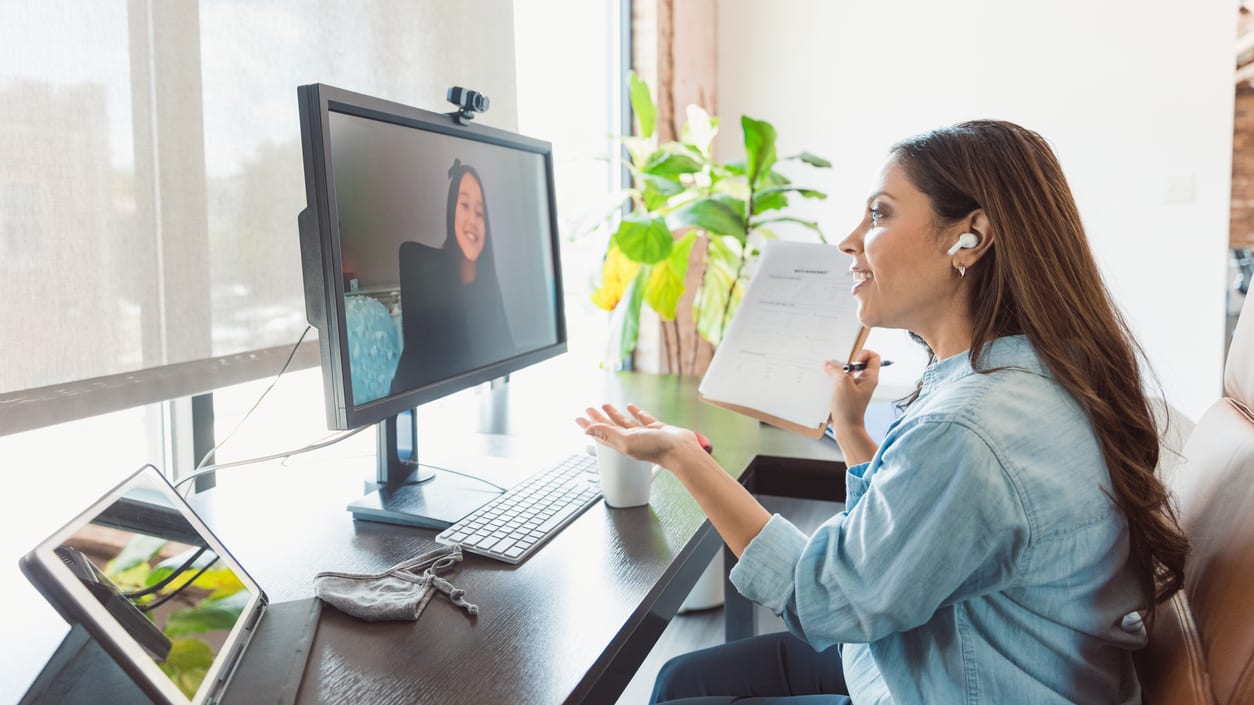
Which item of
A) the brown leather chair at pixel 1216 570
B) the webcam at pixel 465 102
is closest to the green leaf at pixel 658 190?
the webcam at pixel 465 102

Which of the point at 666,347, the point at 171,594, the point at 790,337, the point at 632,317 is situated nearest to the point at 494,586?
the point at 171,594

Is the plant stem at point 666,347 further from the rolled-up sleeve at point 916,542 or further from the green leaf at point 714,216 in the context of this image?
the rolled-up sleeve at point 916,542

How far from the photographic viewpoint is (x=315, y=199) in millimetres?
916

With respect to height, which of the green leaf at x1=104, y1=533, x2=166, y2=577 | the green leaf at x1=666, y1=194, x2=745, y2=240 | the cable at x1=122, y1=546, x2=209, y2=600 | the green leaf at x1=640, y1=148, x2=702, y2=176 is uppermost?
the green leaf at x1=640, y1=148, x2=702, y2=176

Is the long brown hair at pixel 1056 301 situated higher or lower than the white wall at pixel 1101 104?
lower

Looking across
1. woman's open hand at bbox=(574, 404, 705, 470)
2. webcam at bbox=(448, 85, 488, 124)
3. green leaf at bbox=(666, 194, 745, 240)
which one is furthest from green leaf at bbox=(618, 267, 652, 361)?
woman's open hand at bbox=(574, 404, 705, 470)

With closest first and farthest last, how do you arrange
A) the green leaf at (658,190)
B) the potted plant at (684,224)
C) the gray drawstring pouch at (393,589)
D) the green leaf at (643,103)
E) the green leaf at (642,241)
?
the gray drawstring pouch at (393,589) → the green leaf at (642,241) → the potted plant at (684,224) → the green leaf at (658,190) → the green leaf at (643,103)

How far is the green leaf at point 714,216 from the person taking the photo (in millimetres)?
2238

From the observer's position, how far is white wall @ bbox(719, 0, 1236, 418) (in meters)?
3.11

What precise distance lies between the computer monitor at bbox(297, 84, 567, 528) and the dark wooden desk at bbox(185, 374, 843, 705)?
0.35ft

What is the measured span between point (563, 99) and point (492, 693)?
2276 mm

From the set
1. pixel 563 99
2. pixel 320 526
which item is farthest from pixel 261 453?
pixel 563 99

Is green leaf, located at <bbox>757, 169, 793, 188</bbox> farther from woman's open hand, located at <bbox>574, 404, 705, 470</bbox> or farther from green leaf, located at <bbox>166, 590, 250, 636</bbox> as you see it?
green leaf, located at <bbox>166, 590, 250, 636</bbox>

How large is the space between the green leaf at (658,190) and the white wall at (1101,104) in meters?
1.34
